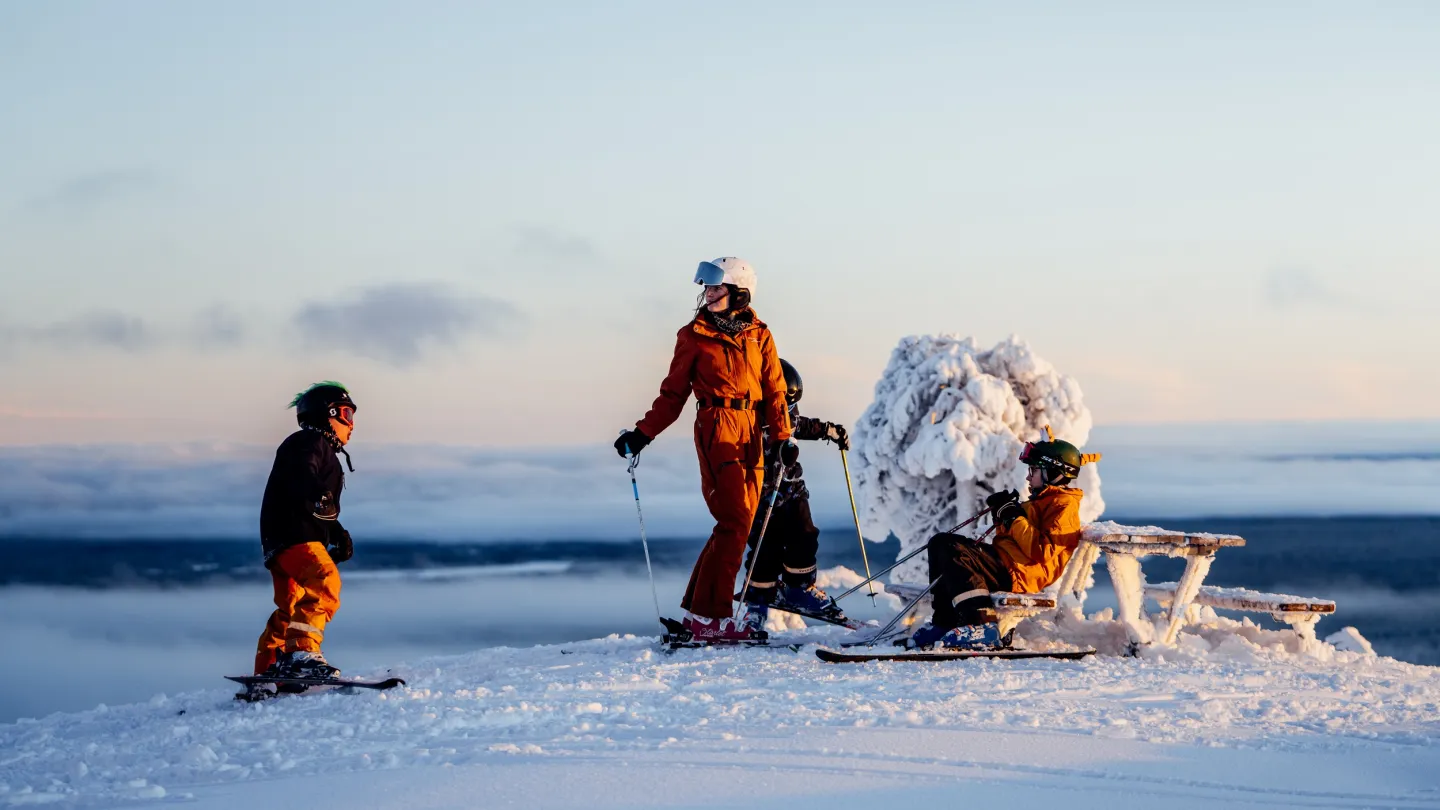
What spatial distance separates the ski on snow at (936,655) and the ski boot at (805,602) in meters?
1.40

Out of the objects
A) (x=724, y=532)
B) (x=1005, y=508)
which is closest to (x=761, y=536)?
(x=724, y=532)

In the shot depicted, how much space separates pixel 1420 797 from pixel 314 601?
5.84 meters

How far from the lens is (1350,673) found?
27.2 feet

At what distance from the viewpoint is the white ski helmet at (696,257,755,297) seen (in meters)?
9.03

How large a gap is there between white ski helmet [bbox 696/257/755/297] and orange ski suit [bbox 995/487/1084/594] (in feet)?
7.83

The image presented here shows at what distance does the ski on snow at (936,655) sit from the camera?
8242mm

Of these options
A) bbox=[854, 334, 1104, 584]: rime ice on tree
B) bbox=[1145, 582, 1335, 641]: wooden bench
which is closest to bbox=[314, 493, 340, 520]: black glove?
bbox=[1145, 582, 1335, 641]: wooden bench

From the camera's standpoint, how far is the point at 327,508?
7.98m

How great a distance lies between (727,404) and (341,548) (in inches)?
103

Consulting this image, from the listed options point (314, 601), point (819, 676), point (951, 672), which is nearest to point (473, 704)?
point (314, 601)

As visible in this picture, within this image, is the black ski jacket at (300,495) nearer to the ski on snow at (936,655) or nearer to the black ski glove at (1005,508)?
the ski on snow at (936,655)

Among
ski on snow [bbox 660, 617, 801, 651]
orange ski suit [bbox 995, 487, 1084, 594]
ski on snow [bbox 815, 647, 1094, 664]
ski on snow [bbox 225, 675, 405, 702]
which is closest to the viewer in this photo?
ski on snow [bbox 225, 675, 405, 702]

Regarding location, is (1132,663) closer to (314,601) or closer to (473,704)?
(473,704)

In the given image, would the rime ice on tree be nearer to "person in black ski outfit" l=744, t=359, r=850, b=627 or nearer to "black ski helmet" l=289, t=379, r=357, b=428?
"person in black ski outfit" l=744, t=359, r=850, b=627
